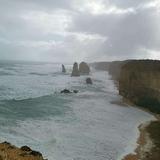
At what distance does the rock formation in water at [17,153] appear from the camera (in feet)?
68.1

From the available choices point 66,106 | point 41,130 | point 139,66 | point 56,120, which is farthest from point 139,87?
point 41,130

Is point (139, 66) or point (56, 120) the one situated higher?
point (139, 66)

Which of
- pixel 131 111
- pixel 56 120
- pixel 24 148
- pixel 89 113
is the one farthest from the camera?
pixel 131 111

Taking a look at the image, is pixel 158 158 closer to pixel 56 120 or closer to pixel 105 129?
pixel 105 129

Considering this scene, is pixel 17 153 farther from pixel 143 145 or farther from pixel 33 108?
pixel 33 108

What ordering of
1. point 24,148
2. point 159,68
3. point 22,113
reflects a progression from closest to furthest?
point 24,148
point 22,113
point 159,68

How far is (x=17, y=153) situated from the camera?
22000 mm

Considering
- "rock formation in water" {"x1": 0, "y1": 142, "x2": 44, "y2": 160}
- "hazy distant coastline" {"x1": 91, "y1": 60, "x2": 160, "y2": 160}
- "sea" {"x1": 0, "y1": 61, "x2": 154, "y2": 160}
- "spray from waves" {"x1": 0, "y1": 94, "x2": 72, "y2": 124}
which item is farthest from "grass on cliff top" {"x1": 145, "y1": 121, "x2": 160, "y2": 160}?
"spray from waves" {"x1": 0, "y1": 94, "x2": 72, "y2": 124}

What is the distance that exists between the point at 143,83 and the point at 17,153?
33.0 m

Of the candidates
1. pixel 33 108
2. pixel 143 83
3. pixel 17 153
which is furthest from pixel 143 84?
pixel 17 153

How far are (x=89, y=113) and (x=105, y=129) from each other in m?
7.66

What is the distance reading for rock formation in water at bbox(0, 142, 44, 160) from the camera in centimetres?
2075

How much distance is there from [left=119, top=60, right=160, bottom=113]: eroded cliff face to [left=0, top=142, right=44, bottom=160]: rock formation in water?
26.7 metres

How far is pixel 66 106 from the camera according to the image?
1773 inches
